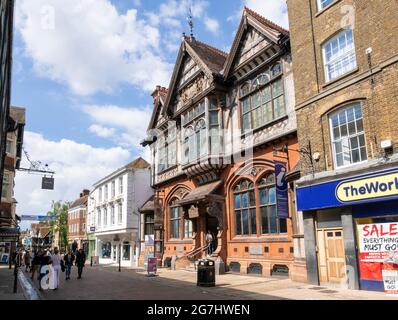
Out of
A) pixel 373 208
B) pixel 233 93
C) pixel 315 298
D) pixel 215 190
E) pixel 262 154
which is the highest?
pixel 233 93

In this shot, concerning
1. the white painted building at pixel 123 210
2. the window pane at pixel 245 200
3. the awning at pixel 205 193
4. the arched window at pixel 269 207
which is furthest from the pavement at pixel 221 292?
the white painted building at pixel 123 210

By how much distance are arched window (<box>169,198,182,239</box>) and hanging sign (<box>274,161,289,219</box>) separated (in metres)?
11.7

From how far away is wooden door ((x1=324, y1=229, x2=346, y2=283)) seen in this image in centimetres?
1395

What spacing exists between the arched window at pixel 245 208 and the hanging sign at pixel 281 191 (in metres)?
3.18

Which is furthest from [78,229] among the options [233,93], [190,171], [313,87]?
[313,87]

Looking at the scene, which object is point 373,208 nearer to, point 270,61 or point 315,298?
point 315,298

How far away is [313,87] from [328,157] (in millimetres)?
3001

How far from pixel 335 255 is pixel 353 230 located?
1408mm

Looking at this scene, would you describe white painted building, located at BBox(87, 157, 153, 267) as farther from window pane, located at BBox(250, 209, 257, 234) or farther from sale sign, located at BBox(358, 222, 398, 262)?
sale sign, located at BBox(358, 222, 398, 262)

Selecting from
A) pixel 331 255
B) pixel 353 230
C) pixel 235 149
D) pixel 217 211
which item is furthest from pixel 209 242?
pixel 353 230

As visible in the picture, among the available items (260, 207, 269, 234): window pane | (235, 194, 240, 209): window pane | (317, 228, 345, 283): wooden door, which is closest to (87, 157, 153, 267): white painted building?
(235, 194, 240, 209): window pane

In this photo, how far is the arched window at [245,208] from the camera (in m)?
20.2
